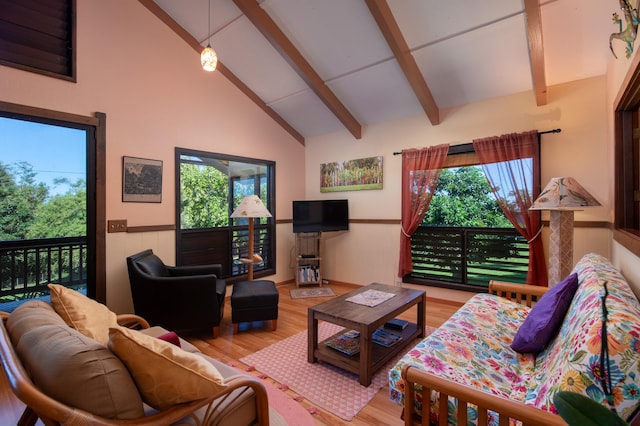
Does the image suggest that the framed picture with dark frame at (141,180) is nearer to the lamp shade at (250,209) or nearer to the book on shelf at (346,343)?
the lamp shade at (250,209)

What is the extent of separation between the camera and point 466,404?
1.08 m

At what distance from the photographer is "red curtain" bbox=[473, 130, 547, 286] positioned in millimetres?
3209

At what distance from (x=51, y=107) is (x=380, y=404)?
A: 3.68 m

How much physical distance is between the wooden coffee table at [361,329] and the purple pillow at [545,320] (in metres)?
0.88

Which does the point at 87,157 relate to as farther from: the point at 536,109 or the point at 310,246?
the point at 536,109

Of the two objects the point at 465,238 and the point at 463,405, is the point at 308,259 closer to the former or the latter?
the point at 465,238

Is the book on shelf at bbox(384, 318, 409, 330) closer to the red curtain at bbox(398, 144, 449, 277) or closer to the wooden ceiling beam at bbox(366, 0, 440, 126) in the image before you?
the red curtain at bbox(398, 144, 449, 277)

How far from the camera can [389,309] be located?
241cm

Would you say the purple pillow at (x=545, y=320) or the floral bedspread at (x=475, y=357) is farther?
the purple pillow at (x=545, y=320)

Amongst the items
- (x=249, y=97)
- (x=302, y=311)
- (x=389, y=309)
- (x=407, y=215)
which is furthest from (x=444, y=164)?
(x=249, y=97)

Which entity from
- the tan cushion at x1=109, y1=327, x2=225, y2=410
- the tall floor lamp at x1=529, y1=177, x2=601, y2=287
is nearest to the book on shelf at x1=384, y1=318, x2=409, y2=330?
the tall floor lamp at x1=529, y1=177, x2=601, y2=287

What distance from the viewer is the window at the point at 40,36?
8.27 feet

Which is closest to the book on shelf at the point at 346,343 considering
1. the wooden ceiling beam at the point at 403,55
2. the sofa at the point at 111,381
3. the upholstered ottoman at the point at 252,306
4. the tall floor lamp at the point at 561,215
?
the upholstered ottoman at the point at 252,306

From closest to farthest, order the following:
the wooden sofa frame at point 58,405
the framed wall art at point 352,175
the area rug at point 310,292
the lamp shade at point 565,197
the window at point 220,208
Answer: the wooden sofa frame at point 58,405 < the lamp shade at point 565,197 < the window at point 220,208 < the area rug at point 310,292 < the framed wall art at point 352,175
